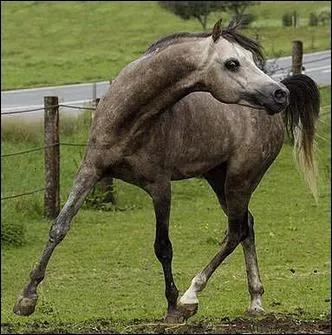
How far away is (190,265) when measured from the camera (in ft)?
36.2

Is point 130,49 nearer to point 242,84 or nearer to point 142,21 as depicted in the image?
point 142,21

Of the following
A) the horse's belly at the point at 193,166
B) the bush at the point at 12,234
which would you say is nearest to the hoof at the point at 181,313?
the horse's belly at the point at 193,166

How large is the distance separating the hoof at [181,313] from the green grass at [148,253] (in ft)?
1.18

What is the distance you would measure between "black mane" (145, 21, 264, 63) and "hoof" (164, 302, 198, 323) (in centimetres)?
191

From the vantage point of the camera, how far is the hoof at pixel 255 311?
7.87 meters

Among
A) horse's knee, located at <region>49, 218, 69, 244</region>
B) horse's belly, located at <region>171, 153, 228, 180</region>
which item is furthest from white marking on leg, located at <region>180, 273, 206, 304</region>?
horse's knee, located at <region>49, 218, 69, 244</region>

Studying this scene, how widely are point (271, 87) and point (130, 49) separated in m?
36.8

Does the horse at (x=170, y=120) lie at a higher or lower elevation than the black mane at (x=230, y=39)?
lower

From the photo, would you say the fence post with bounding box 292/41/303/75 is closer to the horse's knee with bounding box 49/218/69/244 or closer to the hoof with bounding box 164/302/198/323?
the hoof with bounding box 164/302/198/323

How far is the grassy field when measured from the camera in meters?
36.3

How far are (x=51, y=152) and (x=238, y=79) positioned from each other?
6986 mm

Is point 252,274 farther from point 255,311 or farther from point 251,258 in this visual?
point 255,311

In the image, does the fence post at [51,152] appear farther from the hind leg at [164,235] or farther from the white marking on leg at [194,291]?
the hind leg at [164,235]

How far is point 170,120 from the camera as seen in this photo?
6.87m
